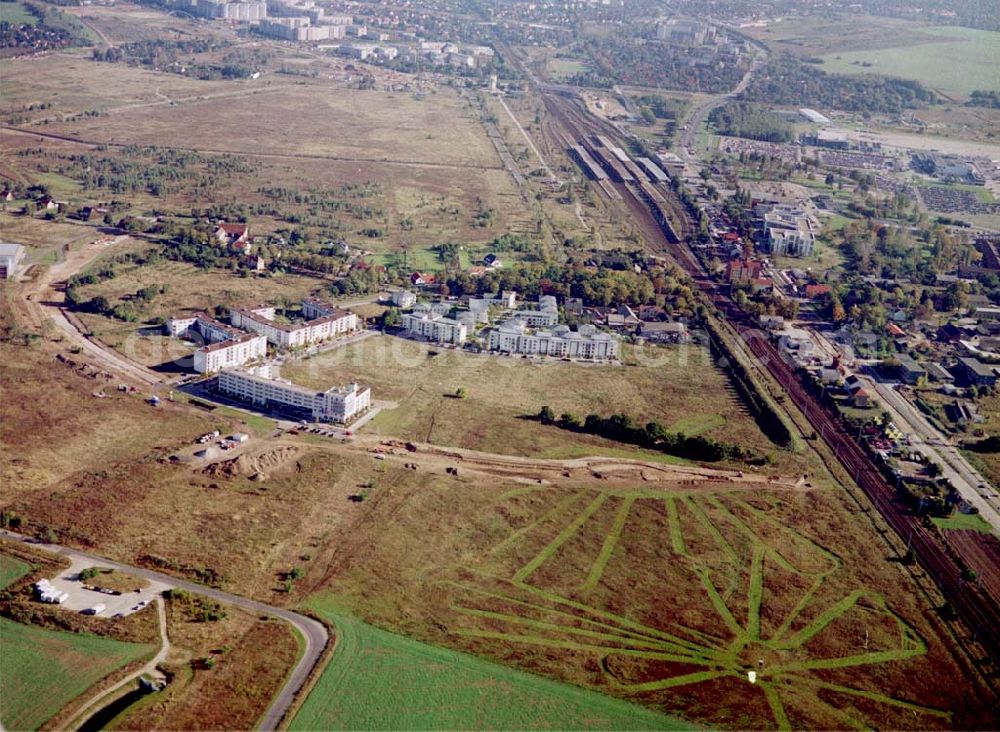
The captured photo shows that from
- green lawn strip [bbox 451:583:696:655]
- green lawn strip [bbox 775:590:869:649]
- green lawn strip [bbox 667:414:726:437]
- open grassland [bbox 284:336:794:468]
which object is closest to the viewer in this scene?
green lawn strip [bbox 451:583:696:655]

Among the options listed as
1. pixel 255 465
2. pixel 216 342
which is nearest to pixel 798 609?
pixel 255 465

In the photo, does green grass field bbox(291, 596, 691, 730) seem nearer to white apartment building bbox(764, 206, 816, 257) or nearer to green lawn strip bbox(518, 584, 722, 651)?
green lawn strip bbox(518, 584, 722, 651)

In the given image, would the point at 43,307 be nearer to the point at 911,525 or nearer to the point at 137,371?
the point at 137,371

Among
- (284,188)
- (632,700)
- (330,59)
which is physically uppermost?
(330,59)

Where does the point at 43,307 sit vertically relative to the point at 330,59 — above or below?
below

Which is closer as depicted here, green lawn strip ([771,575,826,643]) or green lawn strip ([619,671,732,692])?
green lawn strip ([619,671,732,692])

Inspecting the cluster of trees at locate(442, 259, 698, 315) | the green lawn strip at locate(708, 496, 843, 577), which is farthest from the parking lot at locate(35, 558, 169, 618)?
the cluster of trees at locate(442, 259, 698, 315)

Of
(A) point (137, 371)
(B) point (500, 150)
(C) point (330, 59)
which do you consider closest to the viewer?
(A) point (137, 371)

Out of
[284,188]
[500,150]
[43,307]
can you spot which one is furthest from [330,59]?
[43,307]

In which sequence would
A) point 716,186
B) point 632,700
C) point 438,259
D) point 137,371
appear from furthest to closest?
point 716,186, point 438,259, point 137,371, point 632,700
